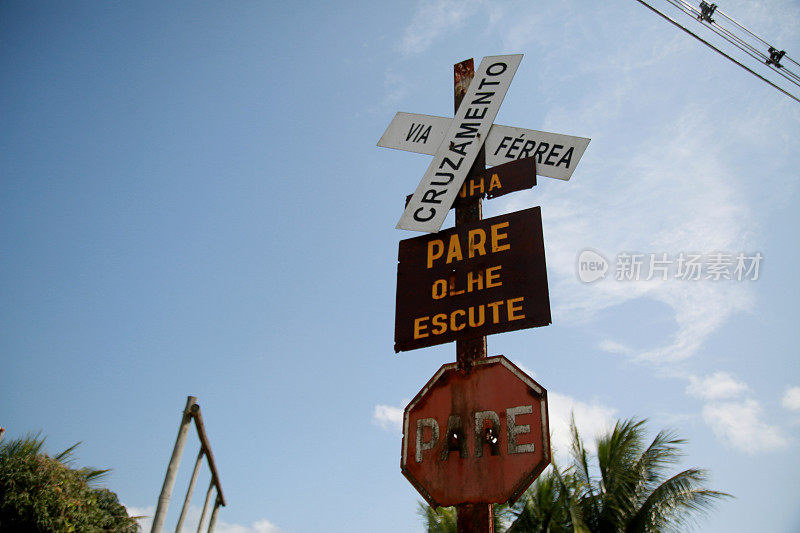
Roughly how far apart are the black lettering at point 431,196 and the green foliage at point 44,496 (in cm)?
1044

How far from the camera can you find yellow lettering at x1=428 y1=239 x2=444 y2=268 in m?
6.00

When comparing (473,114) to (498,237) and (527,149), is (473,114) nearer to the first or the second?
(527,149)

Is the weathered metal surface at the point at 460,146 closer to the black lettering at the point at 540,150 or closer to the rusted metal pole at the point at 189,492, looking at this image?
the black lettering at the point at 540,150

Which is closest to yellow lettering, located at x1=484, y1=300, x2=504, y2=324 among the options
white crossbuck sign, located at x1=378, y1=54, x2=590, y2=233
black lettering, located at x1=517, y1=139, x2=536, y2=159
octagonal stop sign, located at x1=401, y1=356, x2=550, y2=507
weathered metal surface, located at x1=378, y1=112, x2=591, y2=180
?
octagonal stop sign, located at x1=401, y1=356, x2=550, y2=507

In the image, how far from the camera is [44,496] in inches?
436

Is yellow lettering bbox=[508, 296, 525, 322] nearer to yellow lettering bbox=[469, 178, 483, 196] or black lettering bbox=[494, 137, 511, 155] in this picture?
yellow lettering bbox=[469, 178, 483, 196]

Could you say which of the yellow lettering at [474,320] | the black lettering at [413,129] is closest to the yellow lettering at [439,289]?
the yellow lettering at [474,320]

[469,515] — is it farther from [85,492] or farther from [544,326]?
[85,492]

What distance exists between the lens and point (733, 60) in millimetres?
10844

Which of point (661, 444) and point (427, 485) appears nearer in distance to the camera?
point (427, 485)

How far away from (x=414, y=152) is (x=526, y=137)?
146 centimetres

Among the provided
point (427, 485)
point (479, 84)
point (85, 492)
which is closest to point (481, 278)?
point (427, 485)

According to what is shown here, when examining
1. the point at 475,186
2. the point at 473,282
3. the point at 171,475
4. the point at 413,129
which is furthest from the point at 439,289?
the point at 171,475

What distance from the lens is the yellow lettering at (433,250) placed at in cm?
600
